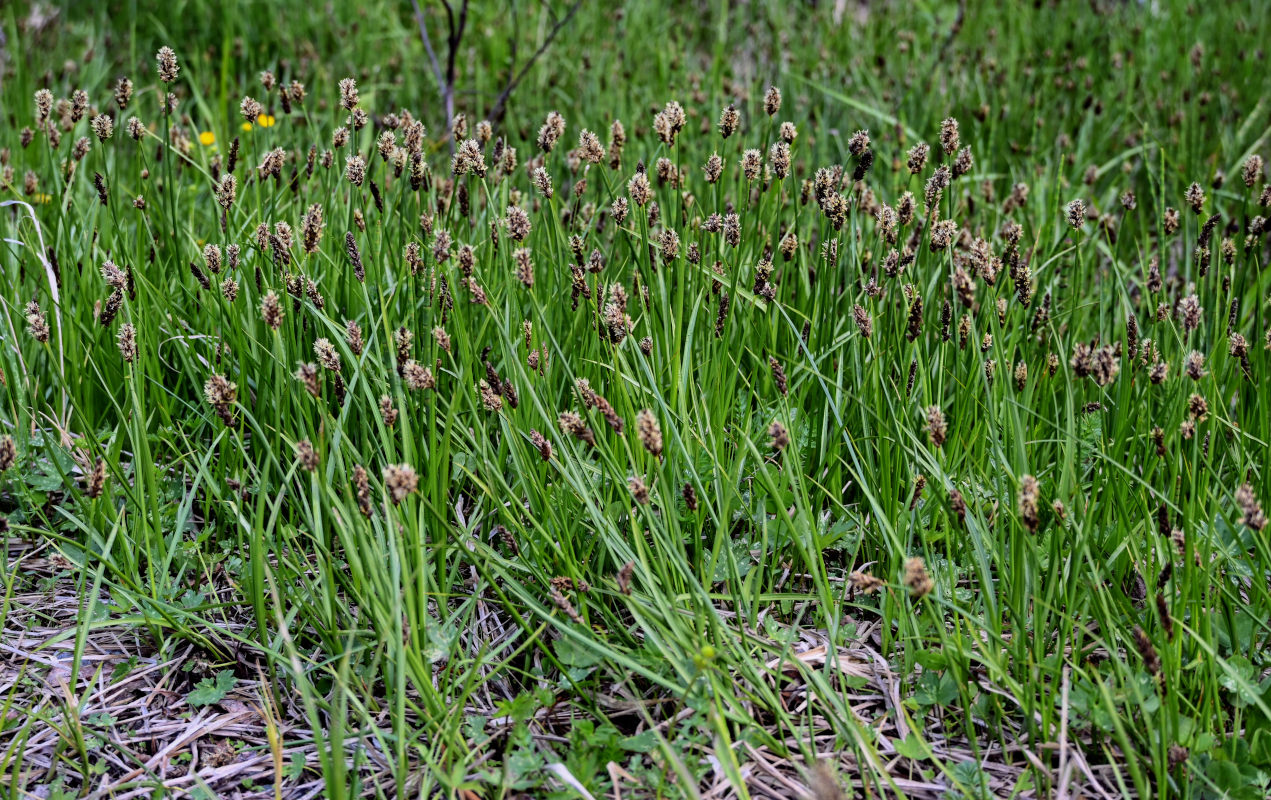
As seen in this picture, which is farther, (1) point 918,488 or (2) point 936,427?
(1) point 918,488

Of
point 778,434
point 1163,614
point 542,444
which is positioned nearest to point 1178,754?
point 1163,614

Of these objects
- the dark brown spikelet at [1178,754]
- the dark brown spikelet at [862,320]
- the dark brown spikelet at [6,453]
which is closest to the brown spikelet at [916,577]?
the dark brown spikelet at [1178,754]

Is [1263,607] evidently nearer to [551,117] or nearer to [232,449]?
[551,117]

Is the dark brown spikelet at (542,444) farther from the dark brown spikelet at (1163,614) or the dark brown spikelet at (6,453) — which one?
the dark brown spikelet at (1163,614)

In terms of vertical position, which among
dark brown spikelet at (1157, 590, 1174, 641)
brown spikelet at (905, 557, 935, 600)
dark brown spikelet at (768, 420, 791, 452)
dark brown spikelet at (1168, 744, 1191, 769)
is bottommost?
dark brown spikelet at (1168, 744, 1191, 769)

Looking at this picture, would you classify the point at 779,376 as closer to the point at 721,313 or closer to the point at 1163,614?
the point at 721,313

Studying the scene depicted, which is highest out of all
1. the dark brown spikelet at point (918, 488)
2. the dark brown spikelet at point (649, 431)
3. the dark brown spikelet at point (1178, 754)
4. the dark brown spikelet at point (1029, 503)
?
the dark brown spikelet at point (649, 431)

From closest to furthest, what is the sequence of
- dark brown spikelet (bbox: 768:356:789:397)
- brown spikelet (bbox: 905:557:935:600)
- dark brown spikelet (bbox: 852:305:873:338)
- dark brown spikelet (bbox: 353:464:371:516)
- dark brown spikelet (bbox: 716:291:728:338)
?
brown spikelet (bbox: 905:557:935:600)
dark brown spikelet (bbox: 353:464:371:516)
dark brown spikelet (bbox: 768:356:789:397)
dark brown spikelet (bbox: 852:305:873:338)
dark brown spikelet (bbox: 716:291:728:338)

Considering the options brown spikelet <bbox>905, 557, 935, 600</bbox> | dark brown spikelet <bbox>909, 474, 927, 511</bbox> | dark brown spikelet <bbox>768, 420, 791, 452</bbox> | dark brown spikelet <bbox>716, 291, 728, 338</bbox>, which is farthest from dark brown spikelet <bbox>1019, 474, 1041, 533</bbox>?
dark brown spikelet <bbox>716, 291, 728, 338</bbox>

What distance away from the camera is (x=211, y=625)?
1.91 metres

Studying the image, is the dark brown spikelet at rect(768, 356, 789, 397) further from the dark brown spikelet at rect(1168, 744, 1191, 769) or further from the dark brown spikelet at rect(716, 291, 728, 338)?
Answer: the dark brown spikelet at rect(1168, 744, 1191, 769)

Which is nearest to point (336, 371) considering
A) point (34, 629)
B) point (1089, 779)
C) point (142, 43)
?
point (34, 629)

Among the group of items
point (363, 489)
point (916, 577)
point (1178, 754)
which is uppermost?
point (363, 489)

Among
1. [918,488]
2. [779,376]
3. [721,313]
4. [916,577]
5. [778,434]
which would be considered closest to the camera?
[916,577]
